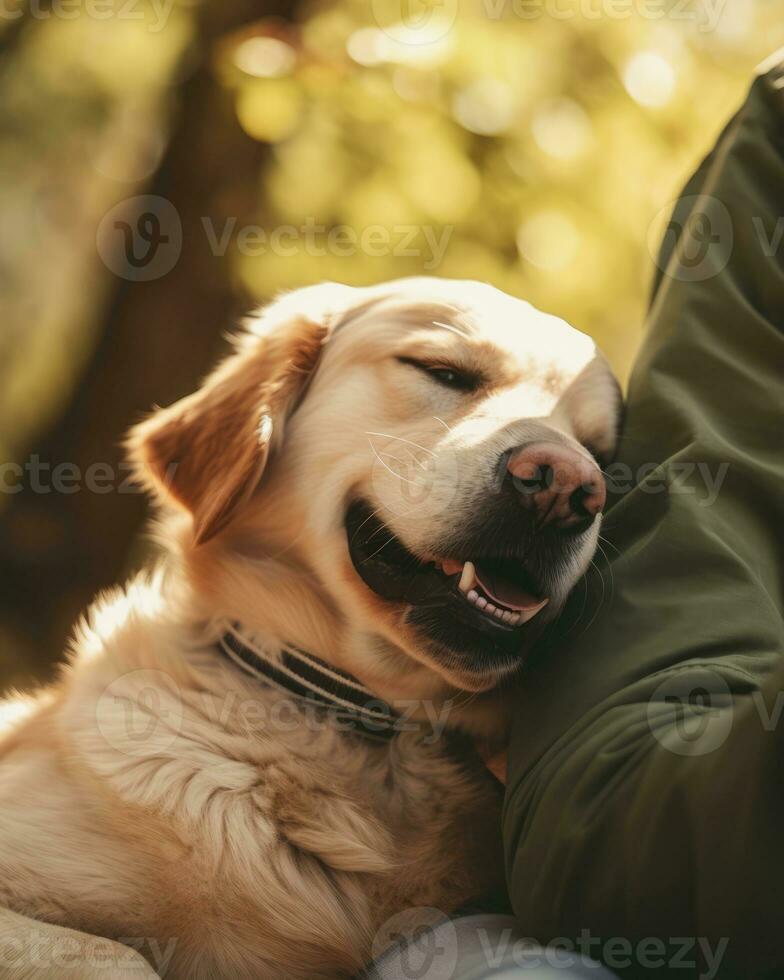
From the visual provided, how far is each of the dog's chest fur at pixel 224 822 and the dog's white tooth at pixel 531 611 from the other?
0.44 meters

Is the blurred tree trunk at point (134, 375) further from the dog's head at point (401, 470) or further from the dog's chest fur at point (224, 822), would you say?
the dog's chest fur at point (224, 822)

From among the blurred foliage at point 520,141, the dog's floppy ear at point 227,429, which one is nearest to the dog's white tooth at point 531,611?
the dog's floppy ear at point 227,429

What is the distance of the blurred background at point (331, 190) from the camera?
5688mm

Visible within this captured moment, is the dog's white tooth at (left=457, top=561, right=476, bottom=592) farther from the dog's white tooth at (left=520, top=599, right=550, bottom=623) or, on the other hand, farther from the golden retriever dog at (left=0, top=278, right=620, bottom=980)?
the dog's white tooth at (left=520, top=599, right=550, bottom=623)

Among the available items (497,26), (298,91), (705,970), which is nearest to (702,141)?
(497,26)

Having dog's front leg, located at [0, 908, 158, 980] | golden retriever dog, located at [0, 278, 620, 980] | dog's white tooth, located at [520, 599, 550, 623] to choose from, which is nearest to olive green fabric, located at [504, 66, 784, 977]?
dog's white tooth, located at [520, 599, 550, 623]

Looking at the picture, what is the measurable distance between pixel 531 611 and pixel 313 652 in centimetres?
58

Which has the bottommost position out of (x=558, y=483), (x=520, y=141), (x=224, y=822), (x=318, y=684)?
(x=224, y=822)

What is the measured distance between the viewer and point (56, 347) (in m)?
7.30

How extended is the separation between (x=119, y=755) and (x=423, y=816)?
2.33 ft

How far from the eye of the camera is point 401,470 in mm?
2527

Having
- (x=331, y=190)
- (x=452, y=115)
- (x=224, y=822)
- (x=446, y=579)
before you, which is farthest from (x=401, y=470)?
(x=331, y=190)

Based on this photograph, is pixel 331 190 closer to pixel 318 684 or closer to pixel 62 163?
pixel 62 163

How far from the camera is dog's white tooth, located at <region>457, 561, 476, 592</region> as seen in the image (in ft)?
7.88
